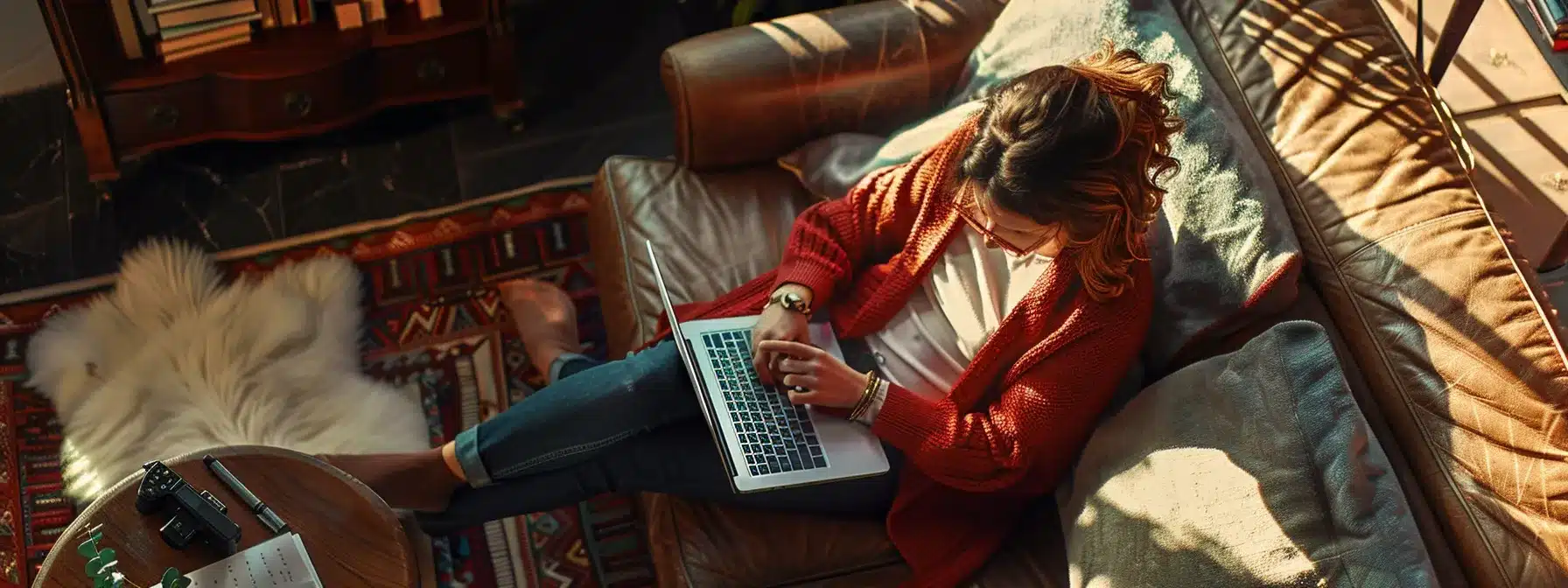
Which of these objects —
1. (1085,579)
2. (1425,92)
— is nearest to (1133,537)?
(1085,579)

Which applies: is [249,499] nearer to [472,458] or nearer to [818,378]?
[472,458]

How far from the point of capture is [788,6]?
97.1 inches

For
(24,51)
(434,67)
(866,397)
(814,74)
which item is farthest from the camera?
(24,51)

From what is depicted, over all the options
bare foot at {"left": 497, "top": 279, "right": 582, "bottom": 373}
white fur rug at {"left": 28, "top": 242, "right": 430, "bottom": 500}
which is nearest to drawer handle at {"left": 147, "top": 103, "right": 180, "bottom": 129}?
white fur rug at {"left": 28, "top": 242, "right": 430, "bottom": 500}

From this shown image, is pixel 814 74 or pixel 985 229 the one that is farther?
pixel 814 74

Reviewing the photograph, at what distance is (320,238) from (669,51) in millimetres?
Answer: 860

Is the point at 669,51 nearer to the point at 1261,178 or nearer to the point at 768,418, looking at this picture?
the point at 768,418

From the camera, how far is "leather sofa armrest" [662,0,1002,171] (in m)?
1.91

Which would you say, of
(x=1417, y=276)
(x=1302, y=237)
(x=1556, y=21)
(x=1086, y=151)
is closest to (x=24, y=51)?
(x=1086, y=151)

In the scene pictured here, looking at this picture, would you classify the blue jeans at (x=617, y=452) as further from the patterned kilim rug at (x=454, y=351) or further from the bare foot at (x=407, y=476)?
the patterned kilim rug at (x=454, y=351)

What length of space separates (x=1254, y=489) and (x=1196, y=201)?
0.40 metres

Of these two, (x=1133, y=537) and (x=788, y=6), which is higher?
(x=788, y=6)

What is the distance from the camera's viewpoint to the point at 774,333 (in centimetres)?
168

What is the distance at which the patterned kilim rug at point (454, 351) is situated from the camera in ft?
6.63
